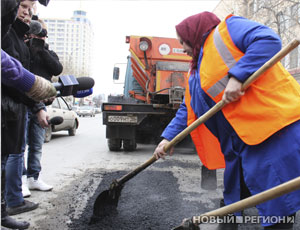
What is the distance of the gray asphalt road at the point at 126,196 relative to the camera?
2562 millimetres

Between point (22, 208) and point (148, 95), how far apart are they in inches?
187

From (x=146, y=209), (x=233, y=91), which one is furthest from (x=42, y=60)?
(x=233, y=91)

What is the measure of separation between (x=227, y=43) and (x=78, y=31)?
4979 centimetres

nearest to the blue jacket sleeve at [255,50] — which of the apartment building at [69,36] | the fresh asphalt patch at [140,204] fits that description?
the fresh asphalt patch at [140,204]

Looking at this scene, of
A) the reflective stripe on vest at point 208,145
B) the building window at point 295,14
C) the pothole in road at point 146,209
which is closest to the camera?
the reflective stripe on vest at point 208,145

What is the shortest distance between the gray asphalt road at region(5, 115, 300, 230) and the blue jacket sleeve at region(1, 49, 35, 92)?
149cm

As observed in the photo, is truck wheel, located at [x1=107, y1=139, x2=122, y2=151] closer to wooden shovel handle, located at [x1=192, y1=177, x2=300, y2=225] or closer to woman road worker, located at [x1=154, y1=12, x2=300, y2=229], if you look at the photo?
woman road worker, located at [x1=154, y1=12, x2=300, y2=229]

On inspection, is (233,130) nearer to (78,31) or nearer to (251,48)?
(251,48)

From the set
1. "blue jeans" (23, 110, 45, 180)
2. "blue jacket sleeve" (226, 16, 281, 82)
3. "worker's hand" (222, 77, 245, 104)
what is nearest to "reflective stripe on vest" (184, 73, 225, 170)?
"worker's hand" (222, 77, 245, 104)

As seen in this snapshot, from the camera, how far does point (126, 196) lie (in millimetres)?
3271

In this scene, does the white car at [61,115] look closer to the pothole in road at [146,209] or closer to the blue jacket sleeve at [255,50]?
the pothole in road at [146,209]

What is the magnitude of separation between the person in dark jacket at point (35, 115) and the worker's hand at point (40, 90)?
5.16 feet

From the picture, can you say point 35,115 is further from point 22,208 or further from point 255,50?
point 255,50

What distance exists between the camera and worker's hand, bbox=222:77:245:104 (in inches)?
65.9
